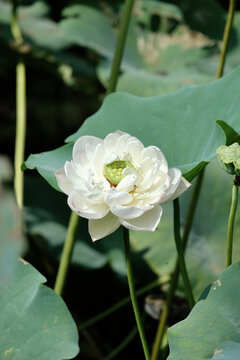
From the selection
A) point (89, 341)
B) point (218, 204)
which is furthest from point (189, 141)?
point (89, 341)

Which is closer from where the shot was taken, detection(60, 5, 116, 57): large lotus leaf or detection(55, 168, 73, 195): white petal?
detection(55, 168, 73, 195): white petal

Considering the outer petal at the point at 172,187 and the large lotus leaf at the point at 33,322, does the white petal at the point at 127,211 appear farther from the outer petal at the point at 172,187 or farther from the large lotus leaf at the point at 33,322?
the large lotus leaf at the point at 33,322

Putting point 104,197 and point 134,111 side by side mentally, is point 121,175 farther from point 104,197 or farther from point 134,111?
point 134,111

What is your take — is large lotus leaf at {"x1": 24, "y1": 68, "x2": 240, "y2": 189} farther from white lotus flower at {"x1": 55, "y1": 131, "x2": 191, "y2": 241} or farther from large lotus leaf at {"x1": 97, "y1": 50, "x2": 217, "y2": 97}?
large lotus leaf at {"x1": 97, "y1": 50, "x2": 217, "y2": 97}

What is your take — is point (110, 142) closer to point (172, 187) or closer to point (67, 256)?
point (172, 187)

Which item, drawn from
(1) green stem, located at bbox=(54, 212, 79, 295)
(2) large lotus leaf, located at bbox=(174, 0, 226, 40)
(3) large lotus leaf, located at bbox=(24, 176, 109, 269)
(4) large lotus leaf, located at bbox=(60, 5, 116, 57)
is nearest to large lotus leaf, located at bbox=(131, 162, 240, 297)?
(3) large lotus leaf, located at bbox=(24, 176, 109, 269)

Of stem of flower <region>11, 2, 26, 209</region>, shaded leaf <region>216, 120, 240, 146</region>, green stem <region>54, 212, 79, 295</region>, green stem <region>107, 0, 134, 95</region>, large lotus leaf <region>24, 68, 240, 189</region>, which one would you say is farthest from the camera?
stem of flower <region>11, 2, 26, 209</region>

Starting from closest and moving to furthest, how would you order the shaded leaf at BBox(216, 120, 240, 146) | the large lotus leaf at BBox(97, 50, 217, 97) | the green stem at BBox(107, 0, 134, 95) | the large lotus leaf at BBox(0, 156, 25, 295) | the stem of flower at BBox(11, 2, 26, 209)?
the large lotus leaf at BBox(0, 156, 25, 295)
the shaded leaf at BBox(216, 120, 240, 146)
the green stem at BBox(107, 0, 134, 95)
the stem of flower at BBox(11, 2, 26, 209)
the large lotus leaf at BBox(97, 50, 217, 97)
